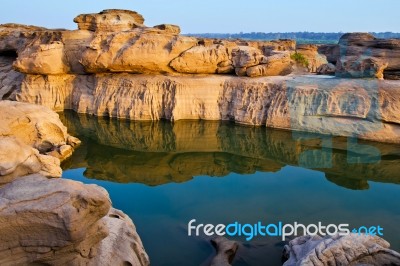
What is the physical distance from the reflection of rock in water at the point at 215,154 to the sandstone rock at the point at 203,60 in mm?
2552

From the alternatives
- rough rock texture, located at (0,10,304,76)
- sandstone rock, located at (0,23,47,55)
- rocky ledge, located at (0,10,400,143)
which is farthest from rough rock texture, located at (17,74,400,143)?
sandstone rock, located at (0,23,47,55)

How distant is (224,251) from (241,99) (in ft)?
31.6

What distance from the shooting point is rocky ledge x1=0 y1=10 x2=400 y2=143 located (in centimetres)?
1283

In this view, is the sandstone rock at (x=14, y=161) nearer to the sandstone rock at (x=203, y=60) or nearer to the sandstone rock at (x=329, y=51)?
the sandstone rock at (x=203, y=60)

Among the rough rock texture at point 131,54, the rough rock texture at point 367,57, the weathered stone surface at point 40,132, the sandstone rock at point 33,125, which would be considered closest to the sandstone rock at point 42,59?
the rough rock texture at point 131,54

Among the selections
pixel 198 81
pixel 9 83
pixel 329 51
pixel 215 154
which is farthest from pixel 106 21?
pixel 329 51

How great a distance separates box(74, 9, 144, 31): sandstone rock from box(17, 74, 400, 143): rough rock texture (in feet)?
9.32

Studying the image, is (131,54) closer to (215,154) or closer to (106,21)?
(106,21)

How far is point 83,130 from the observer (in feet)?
47.5

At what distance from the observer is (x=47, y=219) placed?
3.74m

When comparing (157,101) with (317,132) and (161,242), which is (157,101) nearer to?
(317,132)

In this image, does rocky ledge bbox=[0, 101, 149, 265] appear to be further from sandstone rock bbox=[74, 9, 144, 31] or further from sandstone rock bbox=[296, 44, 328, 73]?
sandstone rock bbox=[296, 44, 328, 73]

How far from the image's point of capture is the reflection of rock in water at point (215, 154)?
34.0 ft

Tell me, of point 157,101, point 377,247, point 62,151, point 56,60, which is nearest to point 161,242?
point 377,247
